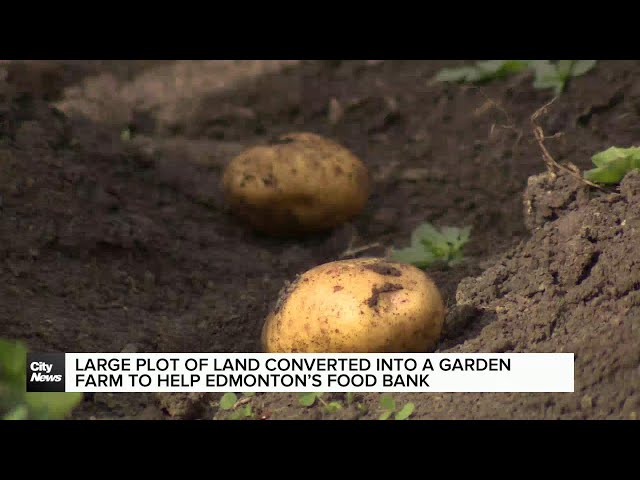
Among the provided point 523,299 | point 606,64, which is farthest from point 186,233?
point 606,64

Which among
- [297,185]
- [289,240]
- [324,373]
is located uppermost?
[297,185]

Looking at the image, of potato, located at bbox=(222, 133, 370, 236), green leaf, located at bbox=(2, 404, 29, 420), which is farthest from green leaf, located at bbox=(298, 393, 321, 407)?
potato, located at bbox=(222, 133, 370, 236)

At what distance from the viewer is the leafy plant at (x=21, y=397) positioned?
229cm

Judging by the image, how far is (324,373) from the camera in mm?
2531

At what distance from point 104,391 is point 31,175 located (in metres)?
1.37

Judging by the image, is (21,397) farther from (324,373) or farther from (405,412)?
(405,412)

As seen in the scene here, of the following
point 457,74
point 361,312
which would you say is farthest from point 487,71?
point 361,312

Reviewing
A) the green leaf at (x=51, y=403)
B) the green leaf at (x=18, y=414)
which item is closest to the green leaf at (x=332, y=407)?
the green leaf at (x=51, y=403)

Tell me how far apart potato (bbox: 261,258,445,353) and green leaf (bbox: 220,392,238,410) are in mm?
230

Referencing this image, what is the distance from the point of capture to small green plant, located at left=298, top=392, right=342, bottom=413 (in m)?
2.42

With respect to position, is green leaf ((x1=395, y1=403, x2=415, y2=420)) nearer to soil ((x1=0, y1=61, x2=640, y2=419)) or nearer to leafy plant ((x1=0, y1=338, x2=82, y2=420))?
soil ((x1=0, y1=61, x2=640, y2=419))

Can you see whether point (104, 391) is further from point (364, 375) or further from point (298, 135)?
point (298, 135)

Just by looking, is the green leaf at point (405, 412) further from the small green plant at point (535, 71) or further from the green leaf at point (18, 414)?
the small green plant at point (535, 71)

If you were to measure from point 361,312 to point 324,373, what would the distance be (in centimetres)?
20
